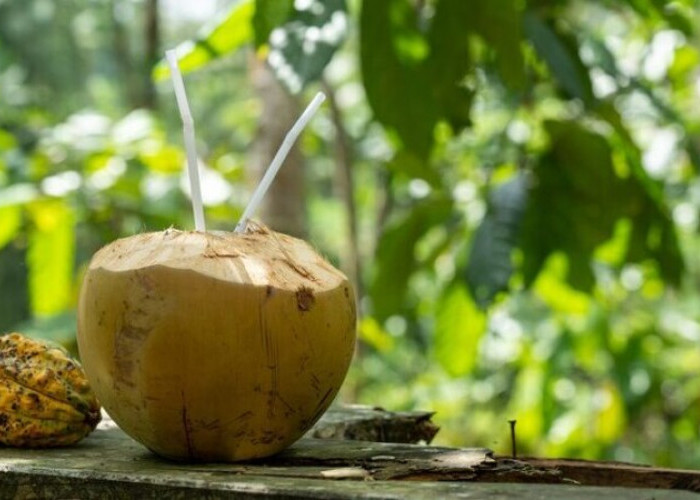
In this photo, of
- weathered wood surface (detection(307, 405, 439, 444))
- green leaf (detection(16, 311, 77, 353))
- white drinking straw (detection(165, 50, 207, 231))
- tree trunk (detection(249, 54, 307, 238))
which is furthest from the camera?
tree trunk (detection(249, 54, 307, 238))

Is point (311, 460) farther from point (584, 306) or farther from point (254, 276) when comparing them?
point (584, 306)

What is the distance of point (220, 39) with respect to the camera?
2020 millimetres

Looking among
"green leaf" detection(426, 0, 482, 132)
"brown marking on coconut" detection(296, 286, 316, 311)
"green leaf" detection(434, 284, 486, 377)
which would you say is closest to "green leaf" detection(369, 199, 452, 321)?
"green leaf" detection(434, 284, 486, 377)

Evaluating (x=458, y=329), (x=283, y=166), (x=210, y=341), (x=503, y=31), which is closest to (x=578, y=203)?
(x=458, y=329)

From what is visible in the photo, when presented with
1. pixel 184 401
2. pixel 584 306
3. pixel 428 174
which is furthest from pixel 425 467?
pixel 584 306

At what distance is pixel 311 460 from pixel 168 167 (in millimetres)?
2050

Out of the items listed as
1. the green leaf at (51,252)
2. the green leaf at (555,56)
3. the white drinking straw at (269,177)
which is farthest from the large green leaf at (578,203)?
the green leaf at (51,252)

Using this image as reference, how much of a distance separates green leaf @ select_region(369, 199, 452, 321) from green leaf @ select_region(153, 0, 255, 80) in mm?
695

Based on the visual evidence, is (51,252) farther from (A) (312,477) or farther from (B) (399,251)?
(A) (312,477)

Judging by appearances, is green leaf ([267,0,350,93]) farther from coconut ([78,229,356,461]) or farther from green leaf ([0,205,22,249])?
green leaf ([0,205,22,249])

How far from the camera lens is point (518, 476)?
45.1 inches

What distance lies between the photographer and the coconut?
1.23 meters

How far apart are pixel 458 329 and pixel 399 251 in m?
0.24

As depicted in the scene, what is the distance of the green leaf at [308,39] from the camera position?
1.82 metres
